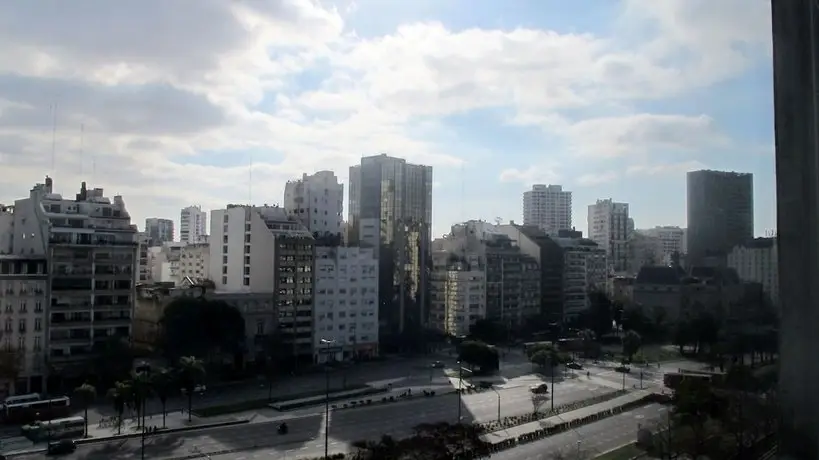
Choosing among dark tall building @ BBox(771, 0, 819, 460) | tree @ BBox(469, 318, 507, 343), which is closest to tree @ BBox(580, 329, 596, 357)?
tree @ BBox(469, 318, 507, 343)

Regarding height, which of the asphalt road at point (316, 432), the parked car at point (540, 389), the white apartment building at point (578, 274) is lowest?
the asphalt road at point (316, 432)

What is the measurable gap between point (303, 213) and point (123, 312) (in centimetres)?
715

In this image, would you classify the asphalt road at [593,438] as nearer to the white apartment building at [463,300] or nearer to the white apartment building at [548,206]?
the white apartment building at [463,300]

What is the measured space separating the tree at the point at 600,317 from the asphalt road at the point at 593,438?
1084 centimetres

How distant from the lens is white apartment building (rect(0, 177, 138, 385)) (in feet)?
42.4

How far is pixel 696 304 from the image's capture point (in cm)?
1895

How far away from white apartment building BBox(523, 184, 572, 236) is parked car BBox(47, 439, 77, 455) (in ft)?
116

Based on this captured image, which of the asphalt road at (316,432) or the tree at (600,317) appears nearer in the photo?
the asphalt road at (316,432)

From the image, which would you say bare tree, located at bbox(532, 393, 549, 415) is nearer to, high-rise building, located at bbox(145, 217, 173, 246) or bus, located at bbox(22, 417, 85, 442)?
bus, located at bbox(22, 417, 85, 442)

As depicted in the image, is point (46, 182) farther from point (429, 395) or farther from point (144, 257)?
point (144, 257)

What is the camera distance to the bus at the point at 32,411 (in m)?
10.7

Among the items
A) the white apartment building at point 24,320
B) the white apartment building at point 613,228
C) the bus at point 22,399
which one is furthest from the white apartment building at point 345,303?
the white apartment building at point 613,228

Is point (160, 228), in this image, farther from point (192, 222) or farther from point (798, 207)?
point (798, 207)

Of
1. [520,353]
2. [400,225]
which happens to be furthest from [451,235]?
[520,353]
